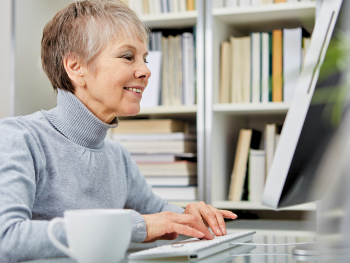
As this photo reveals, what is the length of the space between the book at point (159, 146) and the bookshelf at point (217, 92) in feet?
0.44

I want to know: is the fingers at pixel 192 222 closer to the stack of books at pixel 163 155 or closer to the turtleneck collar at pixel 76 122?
the turtleneck collar at pixel 76 122

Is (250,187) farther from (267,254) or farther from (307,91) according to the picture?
(307,91)

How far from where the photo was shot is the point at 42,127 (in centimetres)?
94

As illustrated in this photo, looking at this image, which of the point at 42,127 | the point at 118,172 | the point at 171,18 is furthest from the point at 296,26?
the point at 42,127

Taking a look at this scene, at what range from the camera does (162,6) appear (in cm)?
174

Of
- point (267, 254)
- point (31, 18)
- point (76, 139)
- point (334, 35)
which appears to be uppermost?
point (31, 18)

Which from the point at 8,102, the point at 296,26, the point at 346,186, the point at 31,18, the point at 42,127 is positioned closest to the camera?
the point at 346,186

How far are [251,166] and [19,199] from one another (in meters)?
1.14

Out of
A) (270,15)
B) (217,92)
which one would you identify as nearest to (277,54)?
(270,15)

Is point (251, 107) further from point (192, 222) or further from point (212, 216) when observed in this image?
point (192, 222)

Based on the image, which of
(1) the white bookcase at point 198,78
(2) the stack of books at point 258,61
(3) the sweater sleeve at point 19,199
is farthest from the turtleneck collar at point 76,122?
(2) the stack of books at point 258,61

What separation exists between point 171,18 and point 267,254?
122 cm

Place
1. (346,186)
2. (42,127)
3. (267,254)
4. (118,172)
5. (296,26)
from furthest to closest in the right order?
(296,26)
(118,172)
(42,127)
(267,254)
(346,186)

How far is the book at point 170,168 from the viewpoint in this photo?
5.41 ft
